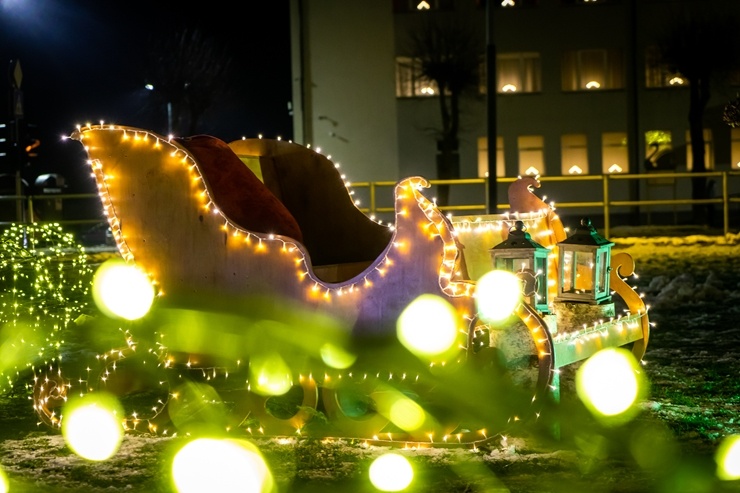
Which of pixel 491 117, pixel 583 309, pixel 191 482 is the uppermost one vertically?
pixel 491 117

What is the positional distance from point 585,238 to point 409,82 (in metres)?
28.8

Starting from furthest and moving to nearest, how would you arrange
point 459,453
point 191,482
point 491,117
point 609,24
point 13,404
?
point 609,24 → point 491,117 → point 13,404 → point 459,453 → point 191,482

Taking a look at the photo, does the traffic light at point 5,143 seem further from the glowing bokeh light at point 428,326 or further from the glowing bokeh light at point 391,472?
the glowing bokeh light at point 391,472

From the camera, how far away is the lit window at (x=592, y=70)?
34.2 meters

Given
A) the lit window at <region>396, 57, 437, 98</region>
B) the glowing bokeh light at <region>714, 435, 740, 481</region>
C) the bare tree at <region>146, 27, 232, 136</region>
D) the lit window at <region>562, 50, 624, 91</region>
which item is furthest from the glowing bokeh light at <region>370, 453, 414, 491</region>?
the bare tree at <region>146, 27, 232, 136</region>

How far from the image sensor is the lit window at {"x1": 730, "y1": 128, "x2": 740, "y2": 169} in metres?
33.9

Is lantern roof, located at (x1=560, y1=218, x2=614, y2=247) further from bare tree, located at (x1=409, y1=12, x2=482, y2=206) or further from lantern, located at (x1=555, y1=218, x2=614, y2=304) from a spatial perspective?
bare tree, located at (x1=409, y1=12, x2=482, y2=206)

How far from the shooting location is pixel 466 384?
17.6ft

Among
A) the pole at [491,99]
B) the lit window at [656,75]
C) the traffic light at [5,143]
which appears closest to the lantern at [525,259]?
the pole at [491,99]

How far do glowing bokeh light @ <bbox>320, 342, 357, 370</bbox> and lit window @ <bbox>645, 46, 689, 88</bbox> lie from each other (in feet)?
97.9

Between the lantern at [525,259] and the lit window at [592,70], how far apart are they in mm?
29899

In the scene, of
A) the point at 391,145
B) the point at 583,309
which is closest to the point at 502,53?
the point at 391,145

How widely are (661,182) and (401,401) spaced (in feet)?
98.4

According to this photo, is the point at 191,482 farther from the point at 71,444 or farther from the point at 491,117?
the point at 491,117
